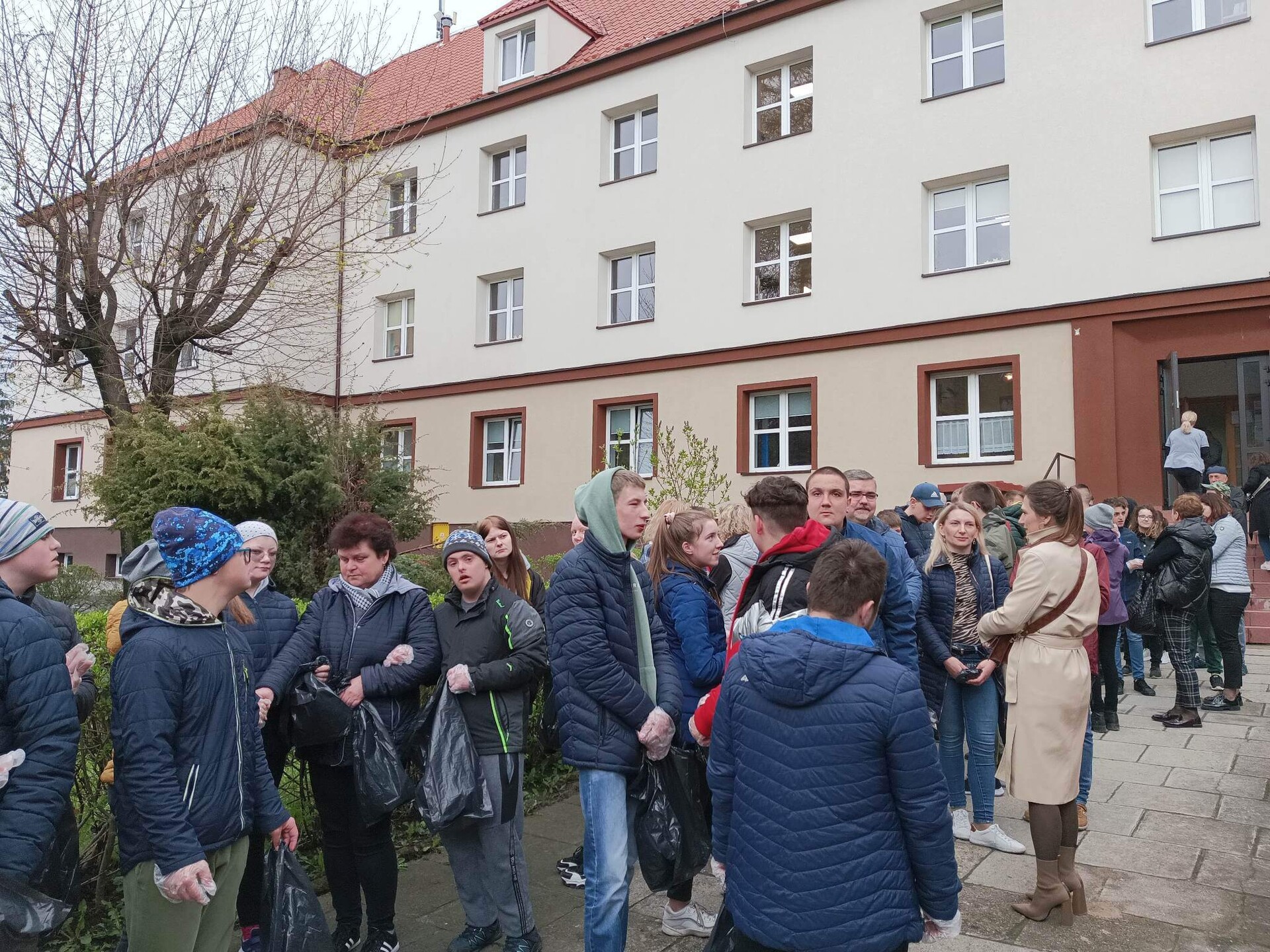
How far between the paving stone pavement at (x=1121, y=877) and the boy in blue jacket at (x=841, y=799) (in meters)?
1.79

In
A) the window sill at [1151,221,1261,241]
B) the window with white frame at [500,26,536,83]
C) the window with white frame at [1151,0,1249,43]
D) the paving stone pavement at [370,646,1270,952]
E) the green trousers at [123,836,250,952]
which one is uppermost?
the window with white frame at [500,26,536,83]

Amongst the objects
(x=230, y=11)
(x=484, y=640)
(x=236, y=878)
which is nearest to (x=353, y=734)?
(x=484, y=640)

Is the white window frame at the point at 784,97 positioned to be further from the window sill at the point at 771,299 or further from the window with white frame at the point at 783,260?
the window sill at the point at 771,299

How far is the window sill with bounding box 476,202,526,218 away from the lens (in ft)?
70.0

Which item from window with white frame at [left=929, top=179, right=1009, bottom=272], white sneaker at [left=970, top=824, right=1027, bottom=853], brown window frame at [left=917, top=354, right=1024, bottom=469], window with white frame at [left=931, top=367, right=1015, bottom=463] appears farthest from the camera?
window with white frame at [left=929, top=179, right=1009, bottom=272]

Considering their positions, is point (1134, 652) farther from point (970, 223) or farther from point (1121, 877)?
point (970, 223)

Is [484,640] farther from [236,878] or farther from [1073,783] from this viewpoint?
[1073,783]

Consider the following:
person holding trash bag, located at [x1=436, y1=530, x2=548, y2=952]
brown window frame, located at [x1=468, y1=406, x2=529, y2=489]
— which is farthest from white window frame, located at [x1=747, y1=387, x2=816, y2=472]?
person holding trash bag, located at [x1=436, y1=530, x2=548, y2=952]

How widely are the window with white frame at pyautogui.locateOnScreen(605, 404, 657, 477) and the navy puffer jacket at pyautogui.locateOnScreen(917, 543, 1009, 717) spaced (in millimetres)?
13059

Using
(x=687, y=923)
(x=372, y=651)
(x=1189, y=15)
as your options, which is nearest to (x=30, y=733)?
(x=372, y=651)

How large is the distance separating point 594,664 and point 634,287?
1710 centimetres

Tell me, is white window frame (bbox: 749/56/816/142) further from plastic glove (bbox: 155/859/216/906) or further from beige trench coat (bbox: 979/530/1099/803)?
plastic glove (bbox: 155/859/216/906)

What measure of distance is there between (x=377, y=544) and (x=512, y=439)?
1747 centimetres

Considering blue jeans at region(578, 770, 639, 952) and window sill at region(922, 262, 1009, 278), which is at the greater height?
window sill at region(922, 262, 1009, 278)
